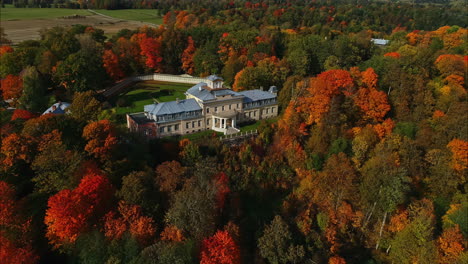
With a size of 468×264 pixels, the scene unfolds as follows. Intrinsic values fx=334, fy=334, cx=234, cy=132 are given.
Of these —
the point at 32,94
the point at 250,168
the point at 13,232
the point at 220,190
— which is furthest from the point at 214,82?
the point at 13,232

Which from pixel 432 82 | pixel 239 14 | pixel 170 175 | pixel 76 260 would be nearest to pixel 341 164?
pixel 170 175

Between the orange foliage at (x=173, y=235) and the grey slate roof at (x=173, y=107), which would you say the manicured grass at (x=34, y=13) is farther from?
the orange foliage at (x=173, y=235)

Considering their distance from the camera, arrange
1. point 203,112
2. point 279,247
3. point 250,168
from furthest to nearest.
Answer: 1. point 203,112
2. point 250,168
3. point 279,247

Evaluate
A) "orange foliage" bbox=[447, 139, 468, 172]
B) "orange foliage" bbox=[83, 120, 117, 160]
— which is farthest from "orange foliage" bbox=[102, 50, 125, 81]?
"orange foliage" bbox=[447, 139, 468, 172]

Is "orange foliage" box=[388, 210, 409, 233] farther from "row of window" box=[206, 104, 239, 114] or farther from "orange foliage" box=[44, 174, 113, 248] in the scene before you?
"orange foliage" box=[44, 174, 113, 248]

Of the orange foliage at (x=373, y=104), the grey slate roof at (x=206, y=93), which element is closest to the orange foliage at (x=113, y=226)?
the grey slate roof at (x=206, y=93)

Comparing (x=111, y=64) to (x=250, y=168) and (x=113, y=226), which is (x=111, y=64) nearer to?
(x=250, y=168)

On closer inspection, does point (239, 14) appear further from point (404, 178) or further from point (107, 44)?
point (404, 178)
